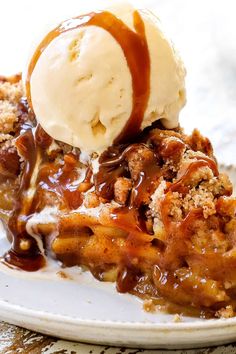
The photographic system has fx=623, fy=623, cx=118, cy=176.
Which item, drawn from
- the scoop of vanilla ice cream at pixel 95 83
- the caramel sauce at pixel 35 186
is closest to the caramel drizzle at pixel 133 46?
the scoop of vanilla ice cream at pixel 95 83

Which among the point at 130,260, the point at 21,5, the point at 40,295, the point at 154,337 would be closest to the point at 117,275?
the point at 130,260

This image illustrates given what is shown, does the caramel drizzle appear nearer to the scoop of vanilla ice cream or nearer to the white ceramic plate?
the scoop of vanilla ice cream

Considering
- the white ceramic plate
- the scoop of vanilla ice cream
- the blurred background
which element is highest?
the scoop of vanilla ice cream

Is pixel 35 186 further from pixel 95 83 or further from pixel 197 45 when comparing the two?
pixel 197 45

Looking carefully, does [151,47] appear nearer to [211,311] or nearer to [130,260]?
[130,260]

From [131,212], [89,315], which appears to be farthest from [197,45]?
[89,315]

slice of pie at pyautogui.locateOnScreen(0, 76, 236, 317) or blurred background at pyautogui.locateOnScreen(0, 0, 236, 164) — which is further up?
slice of pie at pyautogui.locateOnScreen(0, 76, 236, 317)

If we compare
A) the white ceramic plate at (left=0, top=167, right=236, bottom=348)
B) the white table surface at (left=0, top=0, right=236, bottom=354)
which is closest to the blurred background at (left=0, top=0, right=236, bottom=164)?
the white table surface at (left=0, top=0, right=236, bottom=354)
